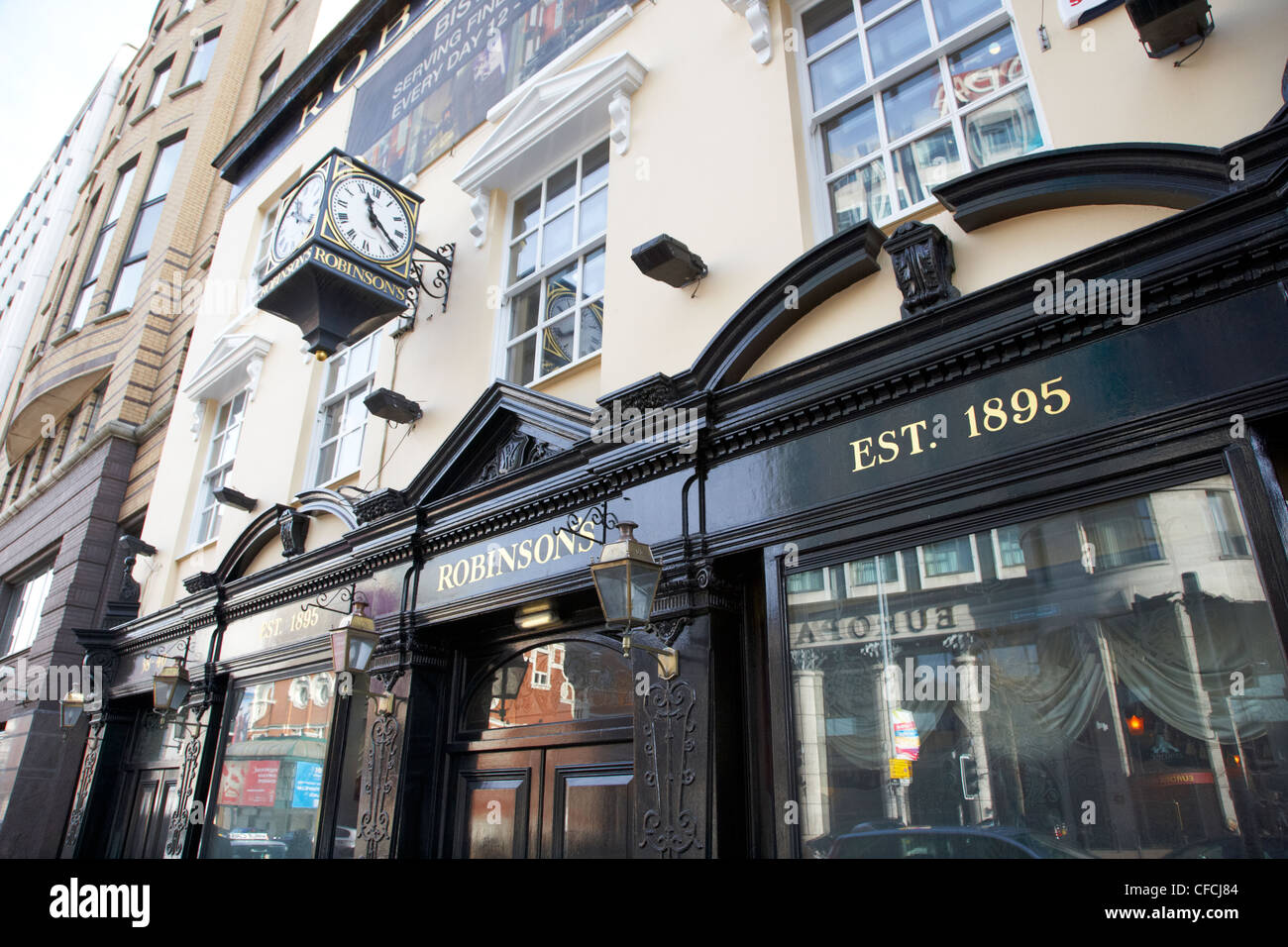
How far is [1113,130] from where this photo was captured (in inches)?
157

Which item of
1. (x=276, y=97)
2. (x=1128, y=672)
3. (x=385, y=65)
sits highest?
(x=276, y=97)

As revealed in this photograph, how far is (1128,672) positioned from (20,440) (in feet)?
67.4

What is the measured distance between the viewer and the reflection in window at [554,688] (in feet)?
17.7

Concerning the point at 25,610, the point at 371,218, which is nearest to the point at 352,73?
the point at 371,218

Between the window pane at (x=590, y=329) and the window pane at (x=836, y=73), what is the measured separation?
2.20 m

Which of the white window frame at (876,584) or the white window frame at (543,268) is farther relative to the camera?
the white window frame at (543,268)

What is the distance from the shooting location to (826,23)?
228 inches

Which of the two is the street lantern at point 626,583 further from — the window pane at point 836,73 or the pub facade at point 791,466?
the window pane at point 836,73

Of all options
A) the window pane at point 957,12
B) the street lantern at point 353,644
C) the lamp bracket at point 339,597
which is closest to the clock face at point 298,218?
the lamp bracket at point 339,597

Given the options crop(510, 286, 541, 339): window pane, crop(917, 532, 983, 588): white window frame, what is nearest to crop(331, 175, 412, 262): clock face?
crop(510, 286, 541, 339): window pane

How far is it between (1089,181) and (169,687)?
954cm

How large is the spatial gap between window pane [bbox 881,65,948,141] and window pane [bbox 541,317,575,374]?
2.89 m
